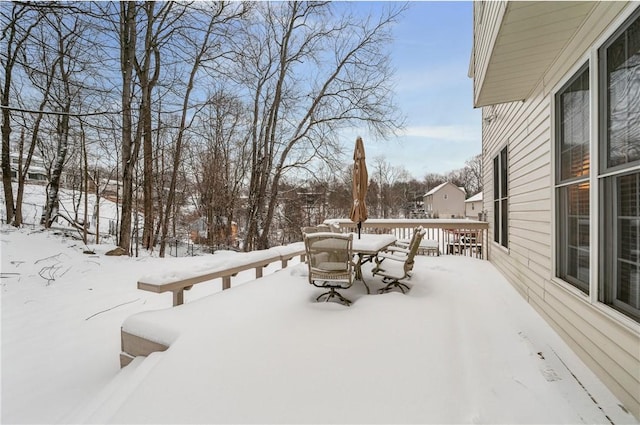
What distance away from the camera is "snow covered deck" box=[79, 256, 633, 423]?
1.58 m

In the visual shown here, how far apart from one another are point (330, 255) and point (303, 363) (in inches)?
55.4

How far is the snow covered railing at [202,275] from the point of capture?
8.98 feet

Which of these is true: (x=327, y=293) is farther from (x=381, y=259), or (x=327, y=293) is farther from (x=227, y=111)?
(x=227, y=111)

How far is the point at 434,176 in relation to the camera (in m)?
54.1

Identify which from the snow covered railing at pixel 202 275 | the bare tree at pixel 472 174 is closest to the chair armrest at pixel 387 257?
the snow covered railing at pixel 202 275

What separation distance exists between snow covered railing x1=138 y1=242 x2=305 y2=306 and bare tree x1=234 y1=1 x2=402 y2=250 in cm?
718

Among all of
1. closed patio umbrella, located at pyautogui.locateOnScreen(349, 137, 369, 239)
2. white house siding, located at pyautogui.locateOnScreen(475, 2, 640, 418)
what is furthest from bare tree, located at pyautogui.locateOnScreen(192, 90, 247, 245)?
white house siding, located at pyautogui.locateOnScreen(475, 2, 640, 418)

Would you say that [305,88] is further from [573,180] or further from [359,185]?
[573,180]

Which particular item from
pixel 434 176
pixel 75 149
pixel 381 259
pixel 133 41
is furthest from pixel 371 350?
pixel 434 176

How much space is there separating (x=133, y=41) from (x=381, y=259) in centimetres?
872

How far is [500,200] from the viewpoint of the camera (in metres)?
5.45

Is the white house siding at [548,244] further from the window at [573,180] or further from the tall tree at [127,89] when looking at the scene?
the tall tree at [127,89]

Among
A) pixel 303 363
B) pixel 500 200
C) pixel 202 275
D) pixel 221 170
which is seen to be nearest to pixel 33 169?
pixel 221 170

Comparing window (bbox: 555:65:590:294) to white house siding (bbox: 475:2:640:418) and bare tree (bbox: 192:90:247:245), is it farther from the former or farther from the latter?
bare tree (bbox: 192:90:247:245)
